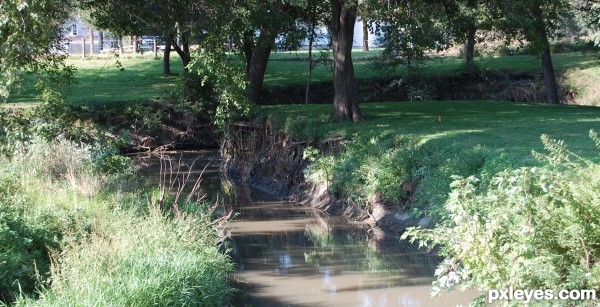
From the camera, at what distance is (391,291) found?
40.0 ft

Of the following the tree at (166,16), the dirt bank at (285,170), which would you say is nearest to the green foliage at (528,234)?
the dirt bank at (285,170)

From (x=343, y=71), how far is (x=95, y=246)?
13220mm

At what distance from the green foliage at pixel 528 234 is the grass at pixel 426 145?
17.1 ft

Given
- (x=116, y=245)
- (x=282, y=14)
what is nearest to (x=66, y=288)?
(x=116, y=245)

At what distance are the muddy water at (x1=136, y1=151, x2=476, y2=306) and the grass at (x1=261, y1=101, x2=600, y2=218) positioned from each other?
3.23 feet

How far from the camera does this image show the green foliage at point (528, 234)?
23.5 feet

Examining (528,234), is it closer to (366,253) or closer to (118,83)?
(366,253)

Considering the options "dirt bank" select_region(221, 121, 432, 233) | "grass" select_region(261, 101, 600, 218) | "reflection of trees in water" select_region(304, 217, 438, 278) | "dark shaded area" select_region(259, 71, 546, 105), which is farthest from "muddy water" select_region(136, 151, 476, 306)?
"dark shaded area" select_region(259, 71, 546, 105)

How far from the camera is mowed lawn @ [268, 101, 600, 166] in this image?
1619cm

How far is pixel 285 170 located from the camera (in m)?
22.5

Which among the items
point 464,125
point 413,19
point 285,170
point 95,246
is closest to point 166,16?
point 285,170

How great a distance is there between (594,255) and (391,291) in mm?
5174

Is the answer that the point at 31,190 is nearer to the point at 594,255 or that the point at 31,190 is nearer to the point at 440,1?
the point at 594,255

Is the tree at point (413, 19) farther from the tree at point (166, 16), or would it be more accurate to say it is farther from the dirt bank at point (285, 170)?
the tree at point (166, 16)
